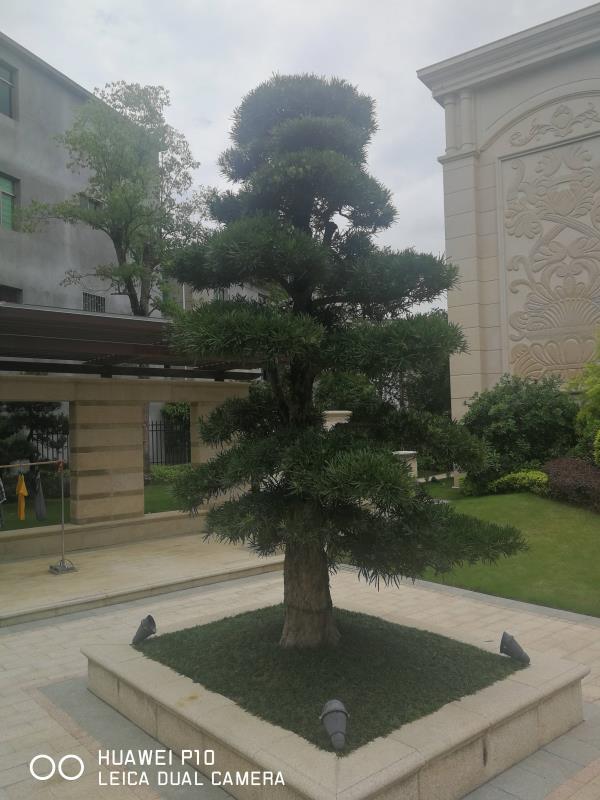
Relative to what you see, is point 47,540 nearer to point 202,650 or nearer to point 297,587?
point 202,650

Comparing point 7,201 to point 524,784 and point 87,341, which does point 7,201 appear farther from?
point 524,784

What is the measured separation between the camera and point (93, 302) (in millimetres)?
19656

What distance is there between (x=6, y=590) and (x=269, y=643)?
188 inches

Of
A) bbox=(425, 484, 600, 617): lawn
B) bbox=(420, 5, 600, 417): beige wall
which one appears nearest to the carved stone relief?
bbox=(420, 5, 600, 417): beige wall

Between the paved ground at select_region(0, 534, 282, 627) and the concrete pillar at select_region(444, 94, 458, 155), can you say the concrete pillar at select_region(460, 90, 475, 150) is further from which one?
the paved ground at select_region(0, 534, 282, 627)

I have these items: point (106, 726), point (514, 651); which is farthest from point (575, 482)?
point (106, 726)

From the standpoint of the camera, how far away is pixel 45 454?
17984mm

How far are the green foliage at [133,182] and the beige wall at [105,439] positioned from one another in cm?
482

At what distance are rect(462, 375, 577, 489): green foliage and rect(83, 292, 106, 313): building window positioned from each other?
476 inches

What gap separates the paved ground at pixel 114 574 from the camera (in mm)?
7754

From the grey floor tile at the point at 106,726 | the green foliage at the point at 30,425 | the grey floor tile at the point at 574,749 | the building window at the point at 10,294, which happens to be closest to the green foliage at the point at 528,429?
the grey floor tile at the point at 574,749

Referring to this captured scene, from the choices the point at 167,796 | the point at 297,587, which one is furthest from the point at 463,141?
the point at 167,796

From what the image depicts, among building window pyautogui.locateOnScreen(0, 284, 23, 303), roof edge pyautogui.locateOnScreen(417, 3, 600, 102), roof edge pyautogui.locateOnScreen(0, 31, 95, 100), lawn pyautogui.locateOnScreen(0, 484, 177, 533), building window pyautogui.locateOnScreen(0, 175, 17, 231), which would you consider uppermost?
roof edge pyautogui.locateOnScreen(0, 31, 95, 100)

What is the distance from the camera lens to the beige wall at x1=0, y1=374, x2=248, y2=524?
10.9 metres
